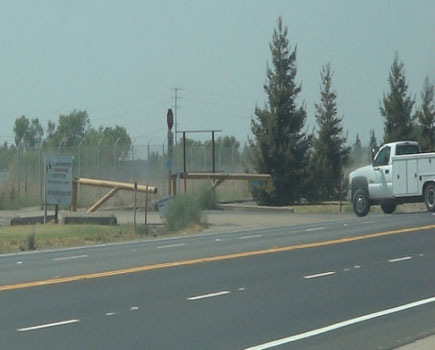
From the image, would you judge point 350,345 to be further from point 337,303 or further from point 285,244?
point 285,244

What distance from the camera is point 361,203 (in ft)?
124

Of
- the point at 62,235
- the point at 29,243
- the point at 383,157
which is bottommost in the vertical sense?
the point at 29,243

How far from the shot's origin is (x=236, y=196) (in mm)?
53562

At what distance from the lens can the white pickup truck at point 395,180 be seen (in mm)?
35344

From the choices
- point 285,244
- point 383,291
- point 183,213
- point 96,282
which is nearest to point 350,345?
point 383,291

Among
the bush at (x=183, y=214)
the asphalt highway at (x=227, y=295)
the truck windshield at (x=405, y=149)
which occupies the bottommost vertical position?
the asphalt highway at (x=227, y=295)

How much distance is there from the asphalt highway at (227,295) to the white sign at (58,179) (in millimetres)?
8957

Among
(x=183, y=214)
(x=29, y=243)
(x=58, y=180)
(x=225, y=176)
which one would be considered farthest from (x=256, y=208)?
(x=29, y=243)

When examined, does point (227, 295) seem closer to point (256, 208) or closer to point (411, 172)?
point (411, 172)

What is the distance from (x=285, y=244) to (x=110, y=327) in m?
12.3

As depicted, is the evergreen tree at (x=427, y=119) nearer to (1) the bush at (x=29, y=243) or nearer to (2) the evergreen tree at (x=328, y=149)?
(2) the evergreen tree at (x=328, y=149)

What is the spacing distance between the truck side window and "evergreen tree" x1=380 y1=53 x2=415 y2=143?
60.3 feet

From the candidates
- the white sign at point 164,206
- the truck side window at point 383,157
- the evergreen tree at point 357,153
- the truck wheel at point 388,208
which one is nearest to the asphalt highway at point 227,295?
the white sign at point 164,206

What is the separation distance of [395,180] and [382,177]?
0.80 m
